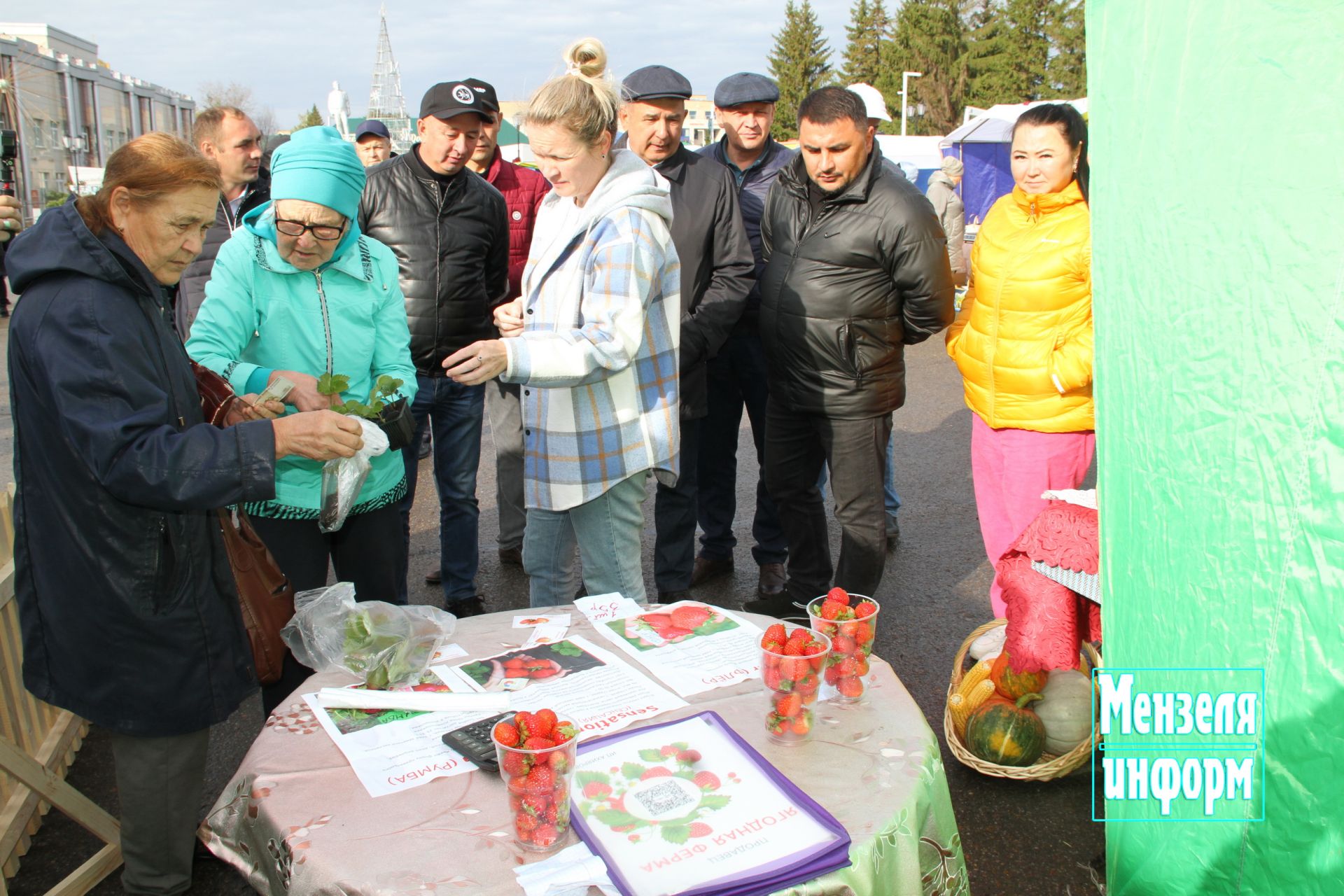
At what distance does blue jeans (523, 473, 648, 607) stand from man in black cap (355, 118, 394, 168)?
4894 millimetres

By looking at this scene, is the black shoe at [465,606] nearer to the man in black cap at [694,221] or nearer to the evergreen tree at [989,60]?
the man in black cap at [694,221]

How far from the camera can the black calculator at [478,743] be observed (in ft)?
4.99

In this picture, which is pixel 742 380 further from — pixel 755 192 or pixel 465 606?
pixel 465 606

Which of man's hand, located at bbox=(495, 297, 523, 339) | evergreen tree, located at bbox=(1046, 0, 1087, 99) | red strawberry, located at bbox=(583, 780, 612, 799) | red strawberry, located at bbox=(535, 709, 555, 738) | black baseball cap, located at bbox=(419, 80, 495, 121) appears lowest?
red strawberry, located at bbox=(583, 780, 612, 799)

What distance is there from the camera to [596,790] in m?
1.43

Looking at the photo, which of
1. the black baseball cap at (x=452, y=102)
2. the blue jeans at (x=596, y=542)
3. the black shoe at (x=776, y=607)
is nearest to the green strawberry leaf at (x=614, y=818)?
the blue jeans at (x=596, y=542)

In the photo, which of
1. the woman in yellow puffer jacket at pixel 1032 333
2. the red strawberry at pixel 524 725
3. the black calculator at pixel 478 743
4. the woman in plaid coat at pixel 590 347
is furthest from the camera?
the woman in yellow puffer jacket at pixel 1032 333

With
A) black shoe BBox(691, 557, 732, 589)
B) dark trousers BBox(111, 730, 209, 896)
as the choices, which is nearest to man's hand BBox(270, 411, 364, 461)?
dark trousers BBox(111, 730, 209, 896)

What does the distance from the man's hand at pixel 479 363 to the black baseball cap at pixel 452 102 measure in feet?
6.53

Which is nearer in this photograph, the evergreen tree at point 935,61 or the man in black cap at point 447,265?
the man in black cap at point 447,265

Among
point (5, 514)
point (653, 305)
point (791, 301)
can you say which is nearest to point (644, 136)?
point (791, 301)

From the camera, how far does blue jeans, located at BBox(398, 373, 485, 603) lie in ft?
12.9

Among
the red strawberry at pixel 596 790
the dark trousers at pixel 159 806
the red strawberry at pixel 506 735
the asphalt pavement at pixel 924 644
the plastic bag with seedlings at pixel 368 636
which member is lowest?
the asphalt pavement at pixel 924 644

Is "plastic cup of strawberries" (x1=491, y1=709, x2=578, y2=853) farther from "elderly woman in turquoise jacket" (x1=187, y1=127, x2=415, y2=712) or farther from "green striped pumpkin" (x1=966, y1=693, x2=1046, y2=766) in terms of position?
"green striped pumpkin" (x1=966, y1=693, x2=1046, y2=766)
